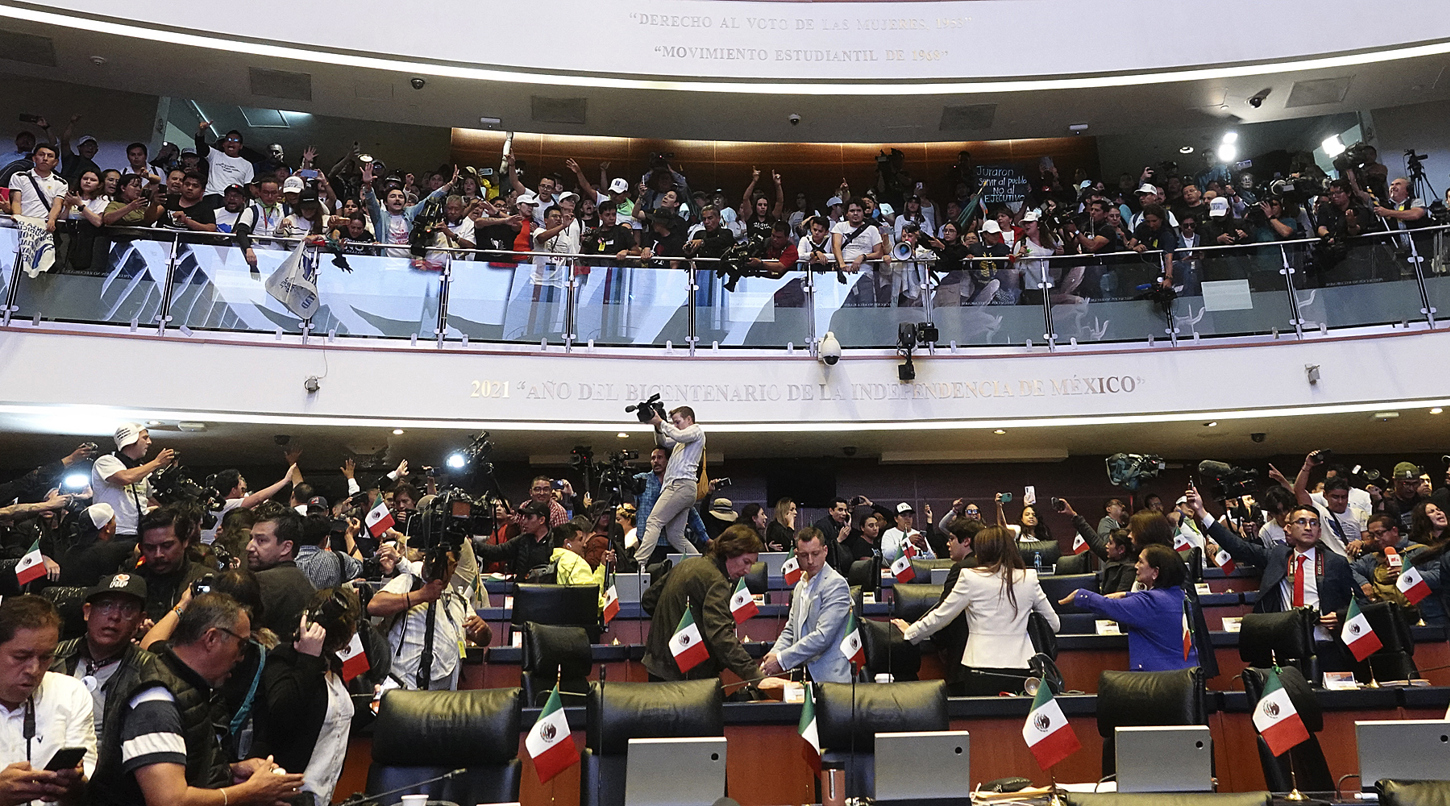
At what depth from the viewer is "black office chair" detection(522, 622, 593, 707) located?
5.32 m

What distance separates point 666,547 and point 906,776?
4.45 meters

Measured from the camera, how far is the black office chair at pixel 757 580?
23.8 feet

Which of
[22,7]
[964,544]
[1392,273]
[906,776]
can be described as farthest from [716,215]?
[906,776]

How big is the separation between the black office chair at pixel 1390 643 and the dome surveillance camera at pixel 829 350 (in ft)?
17.4

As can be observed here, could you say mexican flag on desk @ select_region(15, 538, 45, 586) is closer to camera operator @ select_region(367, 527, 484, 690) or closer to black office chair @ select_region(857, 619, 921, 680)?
camera operator @ select_region(367, 527, 484, 690)

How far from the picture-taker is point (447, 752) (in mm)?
3752

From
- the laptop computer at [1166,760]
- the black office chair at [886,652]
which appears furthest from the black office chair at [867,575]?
the laptop computer at [1166,760]

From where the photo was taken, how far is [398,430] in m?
9.72

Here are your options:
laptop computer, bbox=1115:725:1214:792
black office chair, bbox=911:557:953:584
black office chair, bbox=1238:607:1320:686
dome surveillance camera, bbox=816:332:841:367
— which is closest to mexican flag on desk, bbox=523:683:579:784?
laptop computer, bbox=1115:725:1214:792

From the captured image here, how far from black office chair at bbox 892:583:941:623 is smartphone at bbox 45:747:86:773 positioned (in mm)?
4399

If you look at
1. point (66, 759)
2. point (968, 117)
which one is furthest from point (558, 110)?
point (66, 759)

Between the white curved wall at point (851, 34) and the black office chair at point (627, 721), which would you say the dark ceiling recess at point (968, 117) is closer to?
the white curved wall at point (851, 34)

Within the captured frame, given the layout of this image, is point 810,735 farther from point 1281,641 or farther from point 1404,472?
point 1404,472

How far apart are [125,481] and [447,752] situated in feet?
12.0
